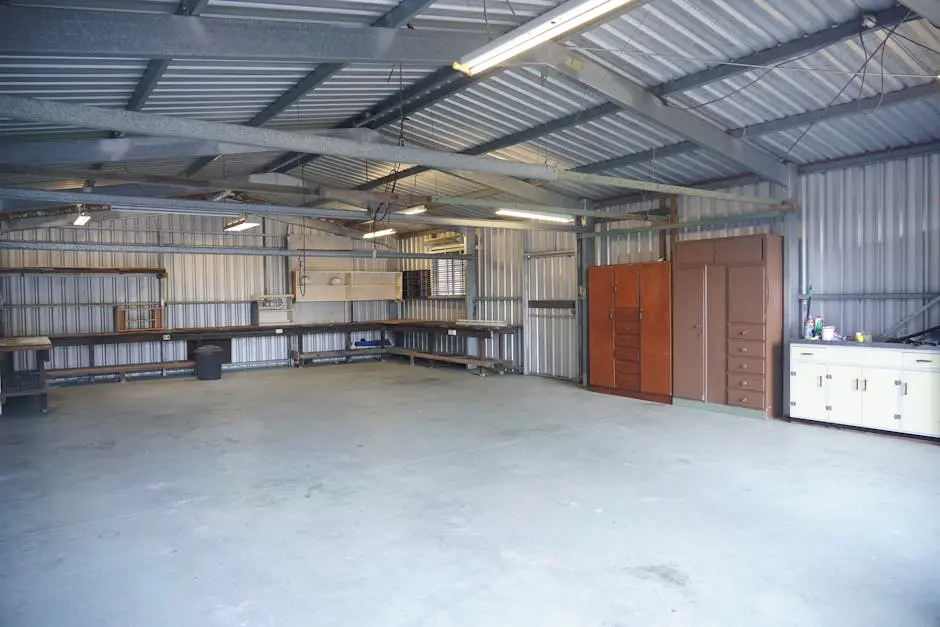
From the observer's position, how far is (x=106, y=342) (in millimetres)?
11578

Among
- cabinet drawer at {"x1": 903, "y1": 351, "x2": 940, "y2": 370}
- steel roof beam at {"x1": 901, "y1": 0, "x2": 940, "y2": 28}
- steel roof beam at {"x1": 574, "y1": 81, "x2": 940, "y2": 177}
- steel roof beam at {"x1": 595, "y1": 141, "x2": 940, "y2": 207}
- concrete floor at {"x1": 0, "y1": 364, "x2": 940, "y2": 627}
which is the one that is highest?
steel roof beam at {"x1": 574, "y1": 81, "x2": 940, "y2": 177}

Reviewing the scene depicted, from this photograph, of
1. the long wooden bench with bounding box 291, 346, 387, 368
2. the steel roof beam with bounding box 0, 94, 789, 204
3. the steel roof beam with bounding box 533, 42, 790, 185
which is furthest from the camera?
the long wooden bench with bounding box 291, 346, 387, 368

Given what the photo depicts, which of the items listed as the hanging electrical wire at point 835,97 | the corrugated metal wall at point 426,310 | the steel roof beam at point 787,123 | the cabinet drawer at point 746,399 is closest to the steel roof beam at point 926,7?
the hanging electrical wire at point 835,97

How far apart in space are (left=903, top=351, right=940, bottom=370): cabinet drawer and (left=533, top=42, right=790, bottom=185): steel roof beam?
101 inches

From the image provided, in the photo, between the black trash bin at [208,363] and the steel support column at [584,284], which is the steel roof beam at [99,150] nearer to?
the steel support column at [584,284]

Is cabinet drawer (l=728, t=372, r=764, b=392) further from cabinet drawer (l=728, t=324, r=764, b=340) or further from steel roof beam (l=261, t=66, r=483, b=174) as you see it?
steel roof beam (l=261, t=66, r=483, b=174)

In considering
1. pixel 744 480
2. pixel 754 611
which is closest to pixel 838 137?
pixel 744 480

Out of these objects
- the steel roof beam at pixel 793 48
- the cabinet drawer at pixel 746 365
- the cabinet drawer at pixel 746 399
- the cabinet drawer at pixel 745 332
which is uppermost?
the steel roof beam at pixel 793 48

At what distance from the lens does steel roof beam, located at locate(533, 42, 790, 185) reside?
17.3 feet

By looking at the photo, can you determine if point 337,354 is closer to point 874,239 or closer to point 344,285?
point 344,285

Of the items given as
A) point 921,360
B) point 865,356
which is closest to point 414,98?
point 865,356

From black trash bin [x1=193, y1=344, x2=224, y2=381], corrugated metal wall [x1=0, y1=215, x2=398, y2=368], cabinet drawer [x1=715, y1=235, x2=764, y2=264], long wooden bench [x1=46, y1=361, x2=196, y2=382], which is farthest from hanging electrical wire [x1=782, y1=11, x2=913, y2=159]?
long wooden bench [x1=46, y1=361, x2=196, y2=382]

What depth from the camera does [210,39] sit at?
A: 3.63m

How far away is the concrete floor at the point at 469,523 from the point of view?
121 inches
